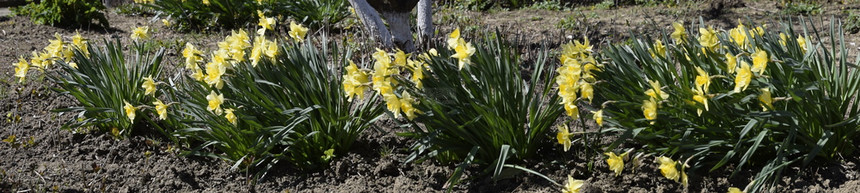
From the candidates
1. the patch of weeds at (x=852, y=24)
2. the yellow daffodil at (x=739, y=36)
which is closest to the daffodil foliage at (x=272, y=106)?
the yellow daffodil at (x=739, y=36)

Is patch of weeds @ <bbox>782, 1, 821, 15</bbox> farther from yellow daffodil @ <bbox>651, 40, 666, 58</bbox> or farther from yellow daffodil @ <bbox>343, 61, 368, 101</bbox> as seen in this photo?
yellow daffodil @ <bbox>343, 61, 368, 101</bbox>

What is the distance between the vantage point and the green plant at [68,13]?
6934 mm

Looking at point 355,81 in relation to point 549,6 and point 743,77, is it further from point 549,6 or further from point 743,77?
point 549,6

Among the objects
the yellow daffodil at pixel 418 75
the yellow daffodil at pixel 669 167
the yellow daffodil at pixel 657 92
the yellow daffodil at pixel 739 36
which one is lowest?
the yellow daffodil at pixel 669 167

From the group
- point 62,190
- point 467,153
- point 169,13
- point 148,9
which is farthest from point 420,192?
point 148,9

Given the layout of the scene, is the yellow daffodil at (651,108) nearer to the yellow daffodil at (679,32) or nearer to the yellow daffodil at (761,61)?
the yellow daffodil at (761,61)

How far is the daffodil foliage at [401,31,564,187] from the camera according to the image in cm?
336

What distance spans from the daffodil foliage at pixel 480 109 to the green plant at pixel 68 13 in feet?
14.6

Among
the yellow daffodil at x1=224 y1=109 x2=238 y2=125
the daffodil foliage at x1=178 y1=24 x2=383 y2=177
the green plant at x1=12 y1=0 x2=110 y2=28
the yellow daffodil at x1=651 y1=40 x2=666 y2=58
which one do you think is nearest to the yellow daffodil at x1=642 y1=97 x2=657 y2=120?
the yellow daffodil at x1=651 y1=40 x2=666 y2=58

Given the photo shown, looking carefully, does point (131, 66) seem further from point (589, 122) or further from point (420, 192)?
point (589, 122)

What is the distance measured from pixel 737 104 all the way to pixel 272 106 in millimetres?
1874

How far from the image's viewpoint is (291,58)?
3.79m

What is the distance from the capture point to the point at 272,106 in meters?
3.67

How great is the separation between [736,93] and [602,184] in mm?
613
